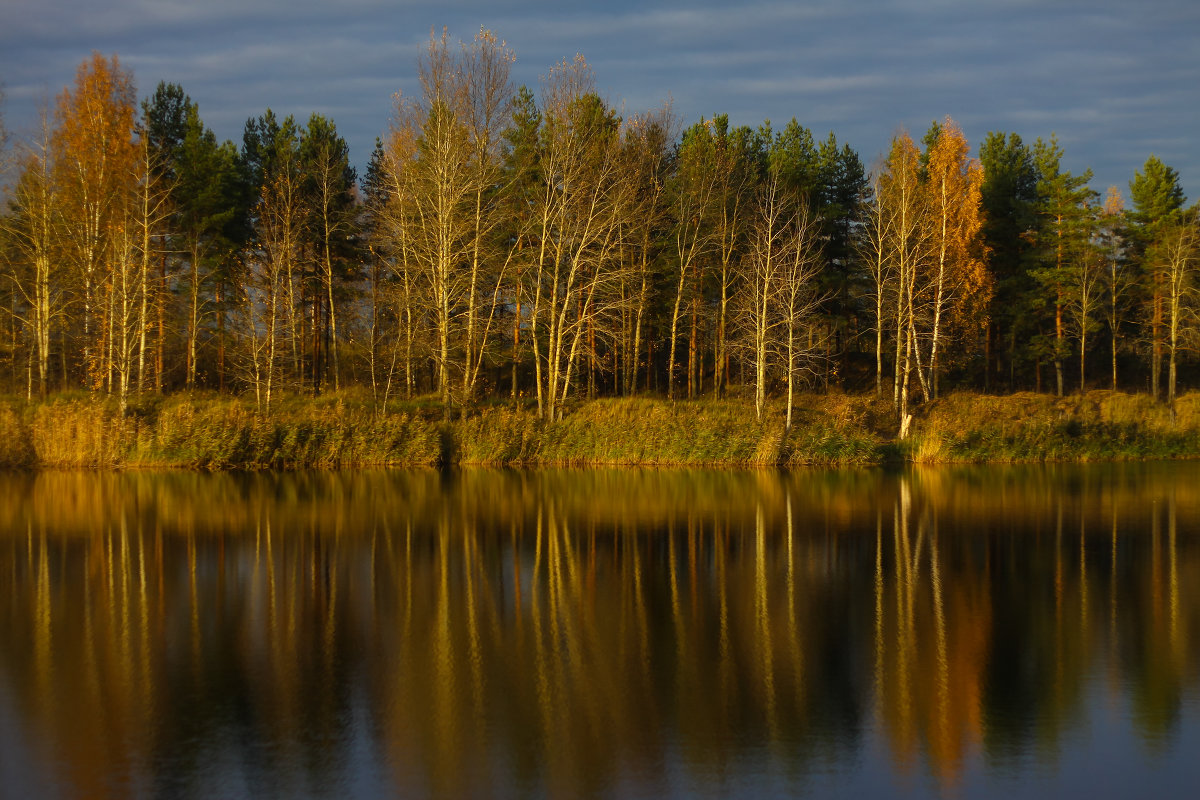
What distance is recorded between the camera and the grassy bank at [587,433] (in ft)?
101

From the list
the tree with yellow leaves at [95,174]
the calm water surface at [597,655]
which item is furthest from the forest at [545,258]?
the calm water surface at [597,655]

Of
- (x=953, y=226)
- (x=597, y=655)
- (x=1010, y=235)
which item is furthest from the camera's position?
(x=1010, y=235)

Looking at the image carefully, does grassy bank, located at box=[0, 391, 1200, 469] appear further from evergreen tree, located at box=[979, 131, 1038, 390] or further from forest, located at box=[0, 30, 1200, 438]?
evergreen tree, located at box=[979, 131, 1038, 390]

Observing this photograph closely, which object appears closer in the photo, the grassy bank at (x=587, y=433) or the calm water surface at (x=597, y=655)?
the calm water surface at (x=597, y=655)

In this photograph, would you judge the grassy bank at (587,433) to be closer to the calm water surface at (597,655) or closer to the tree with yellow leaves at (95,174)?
the tree with yellow leaves at (95,174)

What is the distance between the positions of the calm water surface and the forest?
706 inches

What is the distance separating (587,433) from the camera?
115 feet

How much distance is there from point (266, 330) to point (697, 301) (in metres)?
20.3

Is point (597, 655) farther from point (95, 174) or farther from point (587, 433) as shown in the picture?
point (95, 174)

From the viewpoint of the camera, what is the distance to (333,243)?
44.9 metres

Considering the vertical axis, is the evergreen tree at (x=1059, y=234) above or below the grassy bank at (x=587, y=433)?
above

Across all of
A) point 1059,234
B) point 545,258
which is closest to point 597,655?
point 545,258

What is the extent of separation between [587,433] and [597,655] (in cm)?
2493

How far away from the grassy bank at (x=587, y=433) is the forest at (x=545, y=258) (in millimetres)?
1558
